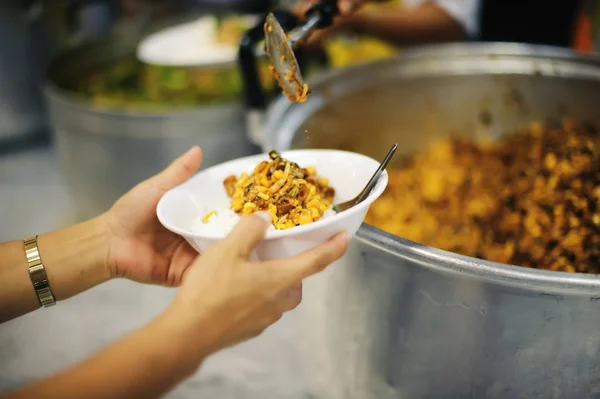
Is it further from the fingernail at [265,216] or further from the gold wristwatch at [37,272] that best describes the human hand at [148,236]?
the fingernail at [265,216]

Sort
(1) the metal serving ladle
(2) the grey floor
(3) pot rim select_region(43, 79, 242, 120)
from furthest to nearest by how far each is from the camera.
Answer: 1. (3) pot rim select_region(43, 79, 242, 120)
2. (2) the grey floor
3. (1) the metal serving ladle

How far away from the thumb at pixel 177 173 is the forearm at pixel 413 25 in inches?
52.6

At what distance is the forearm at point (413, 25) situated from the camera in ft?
6.86

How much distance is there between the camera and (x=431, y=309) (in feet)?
2.85

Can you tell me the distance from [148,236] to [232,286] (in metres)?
0.39

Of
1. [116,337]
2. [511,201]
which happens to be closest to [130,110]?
[116,337]

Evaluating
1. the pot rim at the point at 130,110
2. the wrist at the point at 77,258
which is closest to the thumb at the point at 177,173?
the wrist at the point at 77,258

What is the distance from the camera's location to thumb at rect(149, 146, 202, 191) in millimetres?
931

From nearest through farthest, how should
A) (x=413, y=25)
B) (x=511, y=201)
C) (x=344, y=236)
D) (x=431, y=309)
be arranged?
1. (x=344, y=236)
2. (x=431, y=309)
3. (x=511, y=201)
4. (x=413, y=25)

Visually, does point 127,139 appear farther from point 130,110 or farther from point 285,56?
point 285,56

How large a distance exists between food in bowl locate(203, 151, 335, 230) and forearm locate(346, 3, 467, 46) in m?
1.38

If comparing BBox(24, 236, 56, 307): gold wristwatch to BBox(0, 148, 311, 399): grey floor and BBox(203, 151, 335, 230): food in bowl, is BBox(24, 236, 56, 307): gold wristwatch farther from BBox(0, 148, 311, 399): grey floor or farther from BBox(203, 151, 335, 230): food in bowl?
BBox(0, 148, 311, 399): grey floor

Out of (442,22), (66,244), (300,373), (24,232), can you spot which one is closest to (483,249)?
(300,373)

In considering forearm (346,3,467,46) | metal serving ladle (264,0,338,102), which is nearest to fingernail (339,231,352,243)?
metal serving ladle (264,0,338,102)
